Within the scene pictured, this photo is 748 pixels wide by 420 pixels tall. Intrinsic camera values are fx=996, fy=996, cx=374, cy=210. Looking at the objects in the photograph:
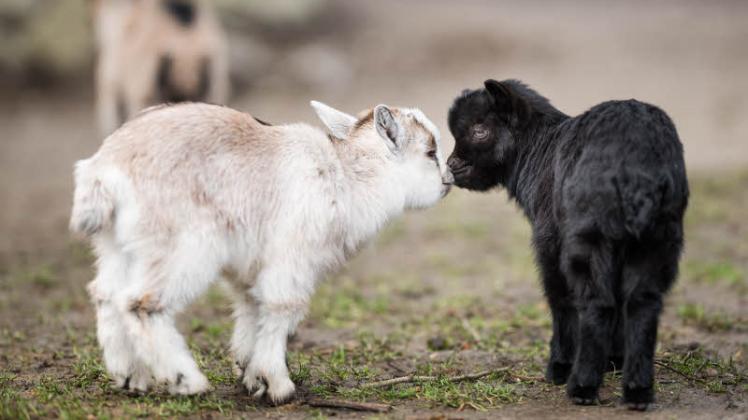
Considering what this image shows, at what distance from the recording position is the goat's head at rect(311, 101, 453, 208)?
5879mm

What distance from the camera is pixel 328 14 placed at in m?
21.5

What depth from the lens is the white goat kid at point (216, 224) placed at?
5102 millimetres

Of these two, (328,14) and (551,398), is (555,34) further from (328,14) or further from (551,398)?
(551,398)

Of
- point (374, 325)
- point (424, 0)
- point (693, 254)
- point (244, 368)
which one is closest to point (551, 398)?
point (244, 368)

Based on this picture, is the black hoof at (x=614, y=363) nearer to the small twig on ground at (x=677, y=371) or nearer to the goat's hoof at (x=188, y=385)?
the small twig on ground at (x=677, y=371)

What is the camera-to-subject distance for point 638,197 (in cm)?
520

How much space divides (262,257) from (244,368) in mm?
722

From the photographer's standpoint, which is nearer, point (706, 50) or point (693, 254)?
point (693, 254)

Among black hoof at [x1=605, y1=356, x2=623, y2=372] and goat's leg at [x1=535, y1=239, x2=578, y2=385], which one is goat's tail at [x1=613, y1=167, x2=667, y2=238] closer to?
goat's leg at [x1=535, y1=239, x2=578, y2=385]

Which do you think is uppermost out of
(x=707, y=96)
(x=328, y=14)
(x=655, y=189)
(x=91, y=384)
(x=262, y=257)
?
(x=328, y=14)

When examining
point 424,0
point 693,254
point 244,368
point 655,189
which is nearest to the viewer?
point 655,189

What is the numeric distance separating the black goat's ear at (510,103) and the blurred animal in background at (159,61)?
5.25m

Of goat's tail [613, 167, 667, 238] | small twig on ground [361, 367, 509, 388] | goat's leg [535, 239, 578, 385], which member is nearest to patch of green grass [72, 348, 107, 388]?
small twig on ground [361, 367, 509, 388]

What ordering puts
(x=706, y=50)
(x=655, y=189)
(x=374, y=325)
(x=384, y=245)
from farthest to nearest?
(x=706, y=50)
(x=384, y=245)
(x=374, y=325)
(x=655, y=189)
